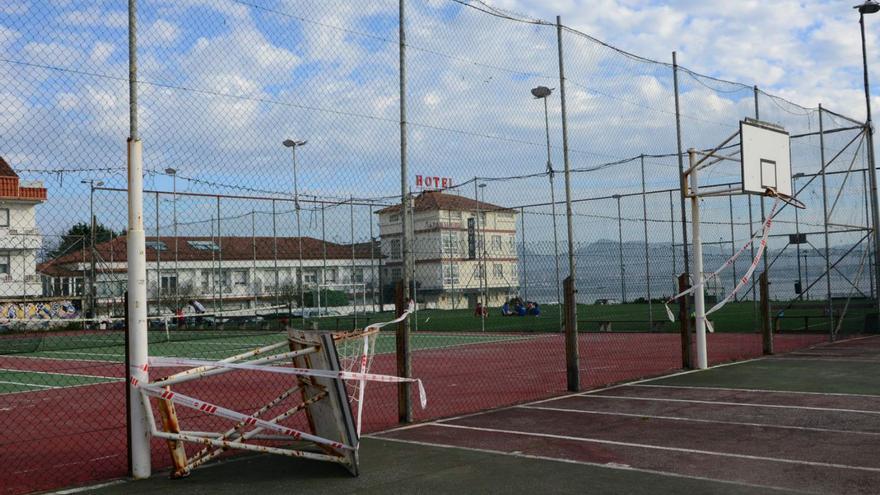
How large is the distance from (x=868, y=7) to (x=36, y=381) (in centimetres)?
1965

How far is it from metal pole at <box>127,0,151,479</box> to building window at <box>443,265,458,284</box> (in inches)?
810

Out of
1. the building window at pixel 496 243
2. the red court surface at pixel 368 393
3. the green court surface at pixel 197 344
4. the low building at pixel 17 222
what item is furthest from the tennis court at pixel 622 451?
the building window at pixel 496 243

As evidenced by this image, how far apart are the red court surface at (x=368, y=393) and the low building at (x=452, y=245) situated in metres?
3.20

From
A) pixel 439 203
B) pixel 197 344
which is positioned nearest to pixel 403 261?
pixel 439 203

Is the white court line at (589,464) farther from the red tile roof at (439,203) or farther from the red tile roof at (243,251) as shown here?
the red tile roof at (243,251)

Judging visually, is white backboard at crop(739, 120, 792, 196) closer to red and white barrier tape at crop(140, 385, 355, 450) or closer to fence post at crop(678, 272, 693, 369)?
fence post at crop(678, 272, 693, 369)

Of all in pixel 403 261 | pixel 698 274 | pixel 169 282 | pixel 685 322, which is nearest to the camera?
pixel 403 261

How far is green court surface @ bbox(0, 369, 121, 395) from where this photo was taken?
47.8 ft

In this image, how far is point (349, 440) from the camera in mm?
6527

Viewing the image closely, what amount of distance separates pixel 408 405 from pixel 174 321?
2557 cm

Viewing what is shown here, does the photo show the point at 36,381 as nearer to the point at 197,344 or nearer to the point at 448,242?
the point at 197,344

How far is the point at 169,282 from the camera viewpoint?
27.3m

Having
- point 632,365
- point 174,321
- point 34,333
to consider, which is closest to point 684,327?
point 632,365

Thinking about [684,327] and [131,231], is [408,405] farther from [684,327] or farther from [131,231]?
[684,327]
